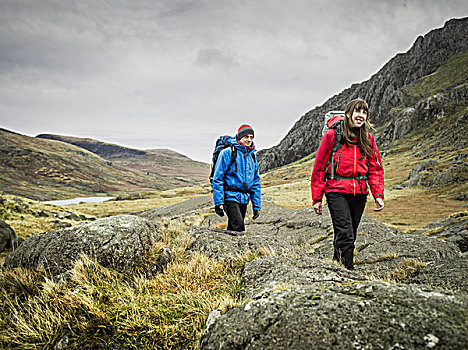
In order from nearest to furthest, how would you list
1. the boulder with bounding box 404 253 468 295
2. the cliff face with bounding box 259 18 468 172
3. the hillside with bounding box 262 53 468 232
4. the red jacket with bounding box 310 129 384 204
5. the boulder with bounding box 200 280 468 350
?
the boulder with bounding box 200 280 468 350, the boulder with bounding box 404 253 468 295, the red jacket with bounding box 310 129 384 204, the hillside with bounding box 262 53 468 232, the cliff face with bounding box 259 18 468 172

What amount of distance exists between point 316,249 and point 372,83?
687 ft

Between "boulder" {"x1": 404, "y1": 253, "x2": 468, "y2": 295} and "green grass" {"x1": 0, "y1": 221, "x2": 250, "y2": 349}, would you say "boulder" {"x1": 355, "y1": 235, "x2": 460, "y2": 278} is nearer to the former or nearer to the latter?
"boulder" {"x1": 404, "y1": 253, "x2": 468, "y2": 295}

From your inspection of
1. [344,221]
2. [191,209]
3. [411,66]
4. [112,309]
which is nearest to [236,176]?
[344,221]

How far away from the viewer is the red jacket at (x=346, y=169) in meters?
4.79

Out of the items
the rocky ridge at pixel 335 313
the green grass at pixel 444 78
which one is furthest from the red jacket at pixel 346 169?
the green grass at pixel 444 78

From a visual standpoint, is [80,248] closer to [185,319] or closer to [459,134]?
[185,319]

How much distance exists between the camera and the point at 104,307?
9.57 feet

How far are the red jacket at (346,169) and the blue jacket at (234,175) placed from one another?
6.71 ft

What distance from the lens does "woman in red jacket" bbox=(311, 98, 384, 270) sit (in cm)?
473

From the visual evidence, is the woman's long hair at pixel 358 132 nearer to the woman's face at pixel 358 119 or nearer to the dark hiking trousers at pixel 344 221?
the woman's face at pixel 358 119

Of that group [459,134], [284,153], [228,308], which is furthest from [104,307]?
[284,153]

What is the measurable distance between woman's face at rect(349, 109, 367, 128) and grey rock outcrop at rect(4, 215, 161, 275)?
4.58 metres

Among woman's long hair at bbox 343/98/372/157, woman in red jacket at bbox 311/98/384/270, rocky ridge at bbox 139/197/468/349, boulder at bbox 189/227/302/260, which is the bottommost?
boulder at bbox 189/227/302/260

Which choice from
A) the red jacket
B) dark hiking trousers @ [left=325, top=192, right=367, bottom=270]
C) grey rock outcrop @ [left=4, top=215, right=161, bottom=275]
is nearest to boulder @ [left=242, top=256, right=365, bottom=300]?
dark hiking trousers @ [left=325, top=192, right=367, bottom=270]
